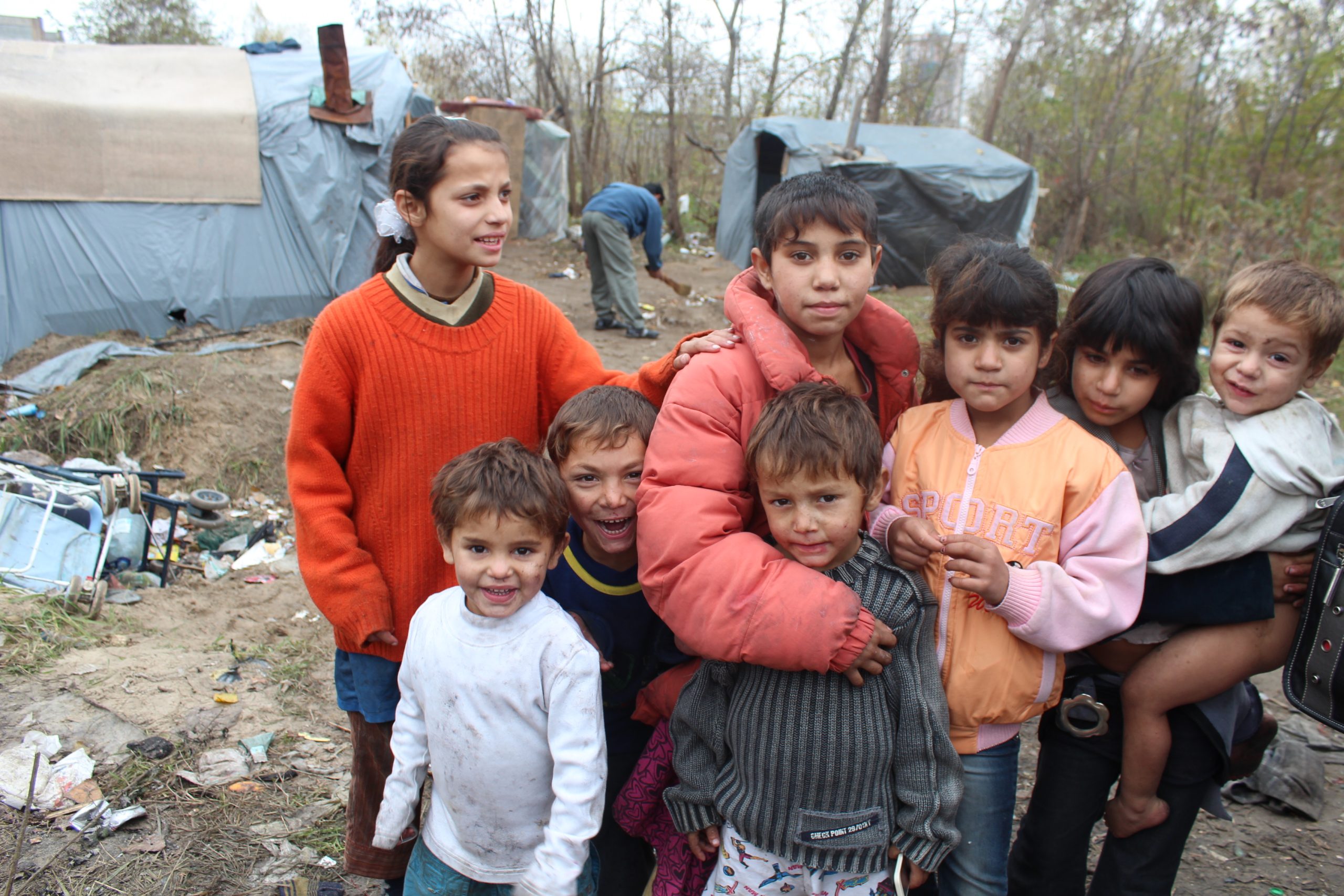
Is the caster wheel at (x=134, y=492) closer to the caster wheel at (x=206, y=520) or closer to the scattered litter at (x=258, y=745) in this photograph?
the caster wheel at (x=206, y=520)

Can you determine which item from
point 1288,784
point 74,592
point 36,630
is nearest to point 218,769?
point 36,630

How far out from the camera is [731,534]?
4.84 ft

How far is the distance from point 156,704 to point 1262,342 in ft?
11.8

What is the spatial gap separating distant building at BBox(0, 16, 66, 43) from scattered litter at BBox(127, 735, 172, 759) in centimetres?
999

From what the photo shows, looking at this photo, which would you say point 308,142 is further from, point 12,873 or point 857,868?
point 857,868

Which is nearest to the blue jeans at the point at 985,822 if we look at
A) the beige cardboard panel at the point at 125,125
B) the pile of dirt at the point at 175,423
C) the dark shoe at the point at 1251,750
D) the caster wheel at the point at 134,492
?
the dark shoe at the point at 1251,750

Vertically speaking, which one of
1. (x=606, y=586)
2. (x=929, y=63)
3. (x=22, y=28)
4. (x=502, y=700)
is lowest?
(x=502, y=700)

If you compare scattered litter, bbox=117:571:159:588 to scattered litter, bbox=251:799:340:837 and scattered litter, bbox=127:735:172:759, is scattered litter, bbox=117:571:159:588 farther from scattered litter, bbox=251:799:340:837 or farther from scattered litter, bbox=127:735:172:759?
scattered litter, bbox=251:799:340:837

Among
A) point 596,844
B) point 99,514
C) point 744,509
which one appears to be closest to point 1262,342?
point 744,509

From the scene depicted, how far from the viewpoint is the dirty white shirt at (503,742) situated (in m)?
1.58

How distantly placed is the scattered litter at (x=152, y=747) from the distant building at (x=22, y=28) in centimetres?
999

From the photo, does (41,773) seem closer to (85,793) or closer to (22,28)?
(85,793)

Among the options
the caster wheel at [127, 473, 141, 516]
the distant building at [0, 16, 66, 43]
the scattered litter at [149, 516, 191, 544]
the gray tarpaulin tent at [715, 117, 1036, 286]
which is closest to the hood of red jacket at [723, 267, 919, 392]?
the caster wheel at [127, 473, 141, 516]

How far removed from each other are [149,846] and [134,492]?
241 cm
